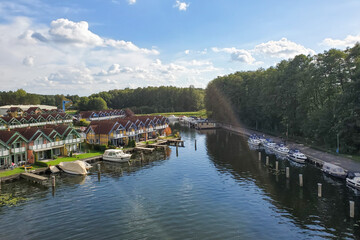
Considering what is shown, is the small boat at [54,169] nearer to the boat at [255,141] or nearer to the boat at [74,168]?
the boat at [74,168]

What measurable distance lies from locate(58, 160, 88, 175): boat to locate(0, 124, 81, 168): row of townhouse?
7.26 m

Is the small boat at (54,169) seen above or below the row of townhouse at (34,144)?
below

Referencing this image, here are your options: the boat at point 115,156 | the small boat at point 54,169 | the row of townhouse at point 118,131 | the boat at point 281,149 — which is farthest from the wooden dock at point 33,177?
the boat at point 281,149

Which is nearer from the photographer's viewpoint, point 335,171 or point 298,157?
point 335,171

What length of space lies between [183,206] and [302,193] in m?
16.7

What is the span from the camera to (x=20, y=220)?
29.1 metres

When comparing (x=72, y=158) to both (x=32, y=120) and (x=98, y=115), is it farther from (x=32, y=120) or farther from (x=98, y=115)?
(x=98, y=115)

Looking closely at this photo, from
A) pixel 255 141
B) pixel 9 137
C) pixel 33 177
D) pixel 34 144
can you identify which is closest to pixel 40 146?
pixel 34 144

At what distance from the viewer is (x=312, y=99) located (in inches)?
2849

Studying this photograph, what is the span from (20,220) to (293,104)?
2791 inches

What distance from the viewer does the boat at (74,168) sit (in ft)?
153

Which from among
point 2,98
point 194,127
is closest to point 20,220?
point 194,127

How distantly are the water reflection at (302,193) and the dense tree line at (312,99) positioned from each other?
1136cm

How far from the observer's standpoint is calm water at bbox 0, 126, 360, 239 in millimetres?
26562
